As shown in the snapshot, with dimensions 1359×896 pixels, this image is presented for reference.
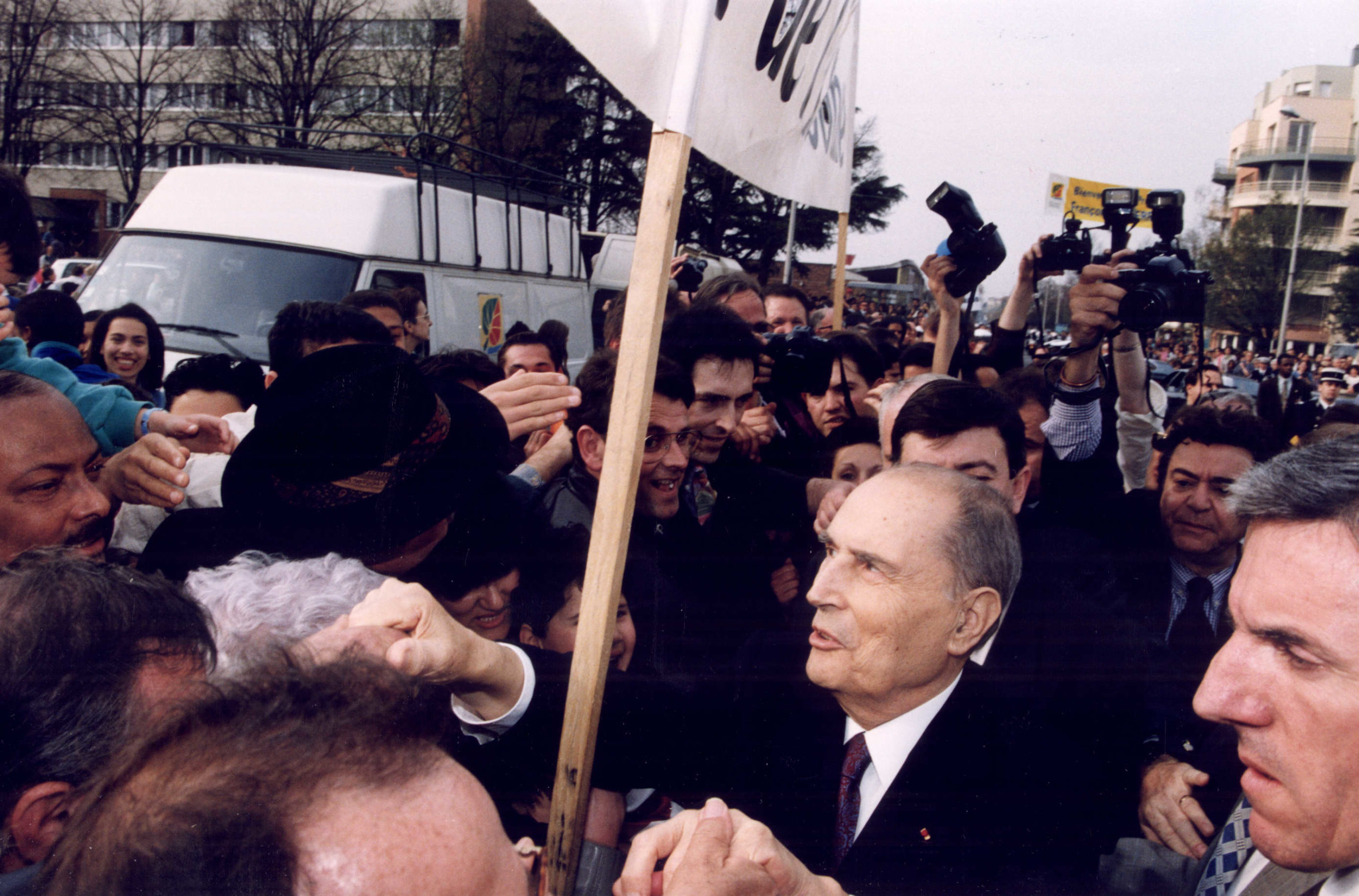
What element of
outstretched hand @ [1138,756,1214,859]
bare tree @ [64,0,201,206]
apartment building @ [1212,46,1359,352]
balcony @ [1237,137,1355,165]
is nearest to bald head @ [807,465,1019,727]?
outstretched hand @ [1138,756,1214,859]

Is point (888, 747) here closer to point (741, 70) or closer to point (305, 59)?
point (741, 70)

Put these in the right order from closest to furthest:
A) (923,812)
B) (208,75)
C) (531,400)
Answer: (923,812)
(531,400)
(208,75)

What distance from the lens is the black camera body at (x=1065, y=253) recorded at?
3.20m

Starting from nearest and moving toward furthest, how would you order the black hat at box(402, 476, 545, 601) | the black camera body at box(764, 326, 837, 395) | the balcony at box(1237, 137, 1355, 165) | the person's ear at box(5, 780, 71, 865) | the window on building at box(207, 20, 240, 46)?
the person's ear at box(5, 780, 71, 865), the black hat at box(402, 476, 545, 601), the black camera body at box(764, 326, 837, 395), the window on building at box(207, 20, 240, 46), the balcony at box(1237, 137, 1355, 165)

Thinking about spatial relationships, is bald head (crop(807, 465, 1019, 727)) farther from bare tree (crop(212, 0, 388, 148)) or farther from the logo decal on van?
bare tree (crop(212, 0, 388, 148))

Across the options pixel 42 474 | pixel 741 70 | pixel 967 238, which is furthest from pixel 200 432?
pixel 967 238

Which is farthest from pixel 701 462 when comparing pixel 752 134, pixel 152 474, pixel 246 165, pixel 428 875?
pixel 246 165

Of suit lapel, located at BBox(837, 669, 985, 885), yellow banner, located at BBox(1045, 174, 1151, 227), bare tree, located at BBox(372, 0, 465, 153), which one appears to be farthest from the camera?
bare tree, located at BBox(372, 0, 465, 153)

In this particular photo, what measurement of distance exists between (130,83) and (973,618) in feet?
120

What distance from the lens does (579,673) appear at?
1384 mm

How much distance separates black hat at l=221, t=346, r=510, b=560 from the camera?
1.63 meters

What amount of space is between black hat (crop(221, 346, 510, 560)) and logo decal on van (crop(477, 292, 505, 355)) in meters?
5.62

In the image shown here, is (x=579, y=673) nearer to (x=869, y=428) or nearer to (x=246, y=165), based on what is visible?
(x=869, y=428)

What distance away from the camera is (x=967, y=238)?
341 cm
